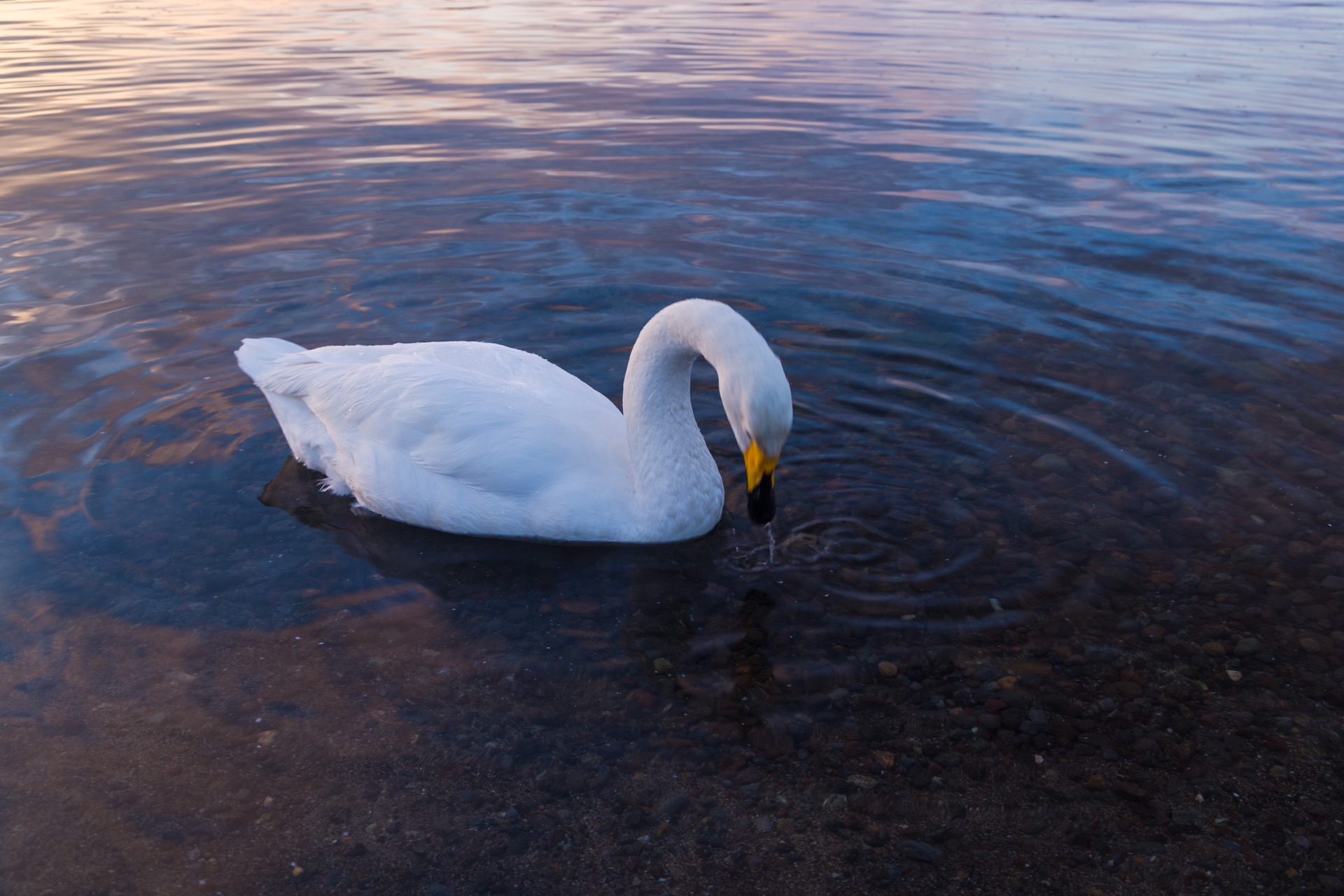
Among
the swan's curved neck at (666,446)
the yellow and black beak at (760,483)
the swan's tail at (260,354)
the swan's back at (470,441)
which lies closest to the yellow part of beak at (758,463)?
the yellow and black beak at (760,483)

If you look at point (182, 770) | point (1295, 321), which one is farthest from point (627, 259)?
point (182, 770)

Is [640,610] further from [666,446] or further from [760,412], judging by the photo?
[760,412]

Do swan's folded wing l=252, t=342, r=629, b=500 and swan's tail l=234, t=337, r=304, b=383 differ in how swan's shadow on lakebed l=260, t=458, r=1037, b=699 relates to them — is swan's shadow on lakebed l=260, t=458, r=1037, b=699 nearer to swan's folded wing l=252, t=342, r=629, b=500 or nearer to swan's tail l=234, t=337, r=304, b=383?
swan's folded wing l=252, t=342, r=629, b=500

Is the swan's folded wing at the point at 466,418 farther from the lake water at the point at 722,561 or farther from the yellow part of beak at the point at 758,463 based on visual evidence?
the yellow part of beak at the point at 758,463

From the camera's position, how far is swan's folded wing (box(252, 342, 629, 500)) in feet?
17.7

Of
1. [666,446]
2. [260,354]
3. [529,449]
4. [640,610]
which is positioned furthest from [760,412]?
[260,354]

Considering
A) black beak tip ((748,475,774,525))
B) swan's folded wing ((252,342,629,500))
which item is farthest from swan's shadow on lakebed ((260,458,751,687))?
black beak tip ((748,475,774,525))

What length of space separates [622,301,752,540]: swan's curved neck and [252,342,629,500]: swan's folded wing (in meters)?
0.26

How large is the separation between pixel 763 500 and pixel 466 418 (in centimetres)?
190

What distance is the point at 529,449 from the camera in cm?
537

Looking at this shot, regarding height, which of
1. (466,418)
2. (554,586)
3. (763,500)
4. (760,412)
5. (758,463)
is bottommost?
(554,586)

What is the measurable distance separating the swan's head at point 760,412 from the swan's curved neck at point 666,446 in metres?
0.84

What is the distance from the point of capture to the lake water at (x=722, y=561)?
3.74m

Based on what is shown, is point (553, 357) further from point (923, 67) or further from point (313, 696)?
point (923, 67)
